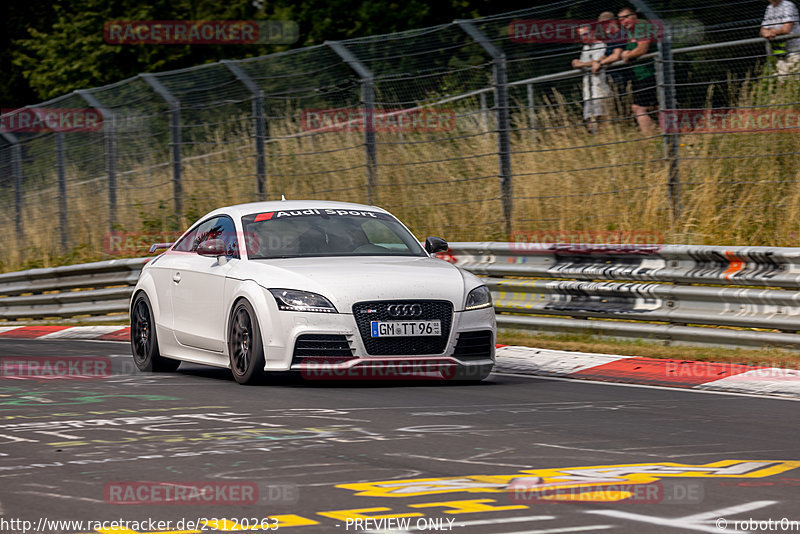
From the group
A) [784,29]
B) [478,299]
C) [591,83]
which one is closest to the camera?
[478,299]

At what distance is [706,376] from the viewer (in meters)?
10.3

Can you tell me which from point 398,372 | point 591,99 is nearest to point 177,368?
point 398,372

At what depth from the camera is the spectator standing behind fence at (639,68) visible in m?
14.4

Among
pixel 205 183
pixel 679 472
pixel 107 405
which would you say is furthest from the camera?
pixel 205 183

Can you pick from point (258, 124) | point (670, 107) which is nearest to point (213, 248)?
point (670, 107)

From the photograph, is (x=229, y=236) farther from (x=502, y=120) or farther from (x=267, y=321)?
(x=502, y=120)

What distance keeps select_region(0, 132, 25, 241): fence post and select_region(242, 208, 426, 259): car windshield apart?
47.7 feet

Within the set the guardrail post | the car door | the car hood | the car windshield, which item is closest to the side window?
the car door

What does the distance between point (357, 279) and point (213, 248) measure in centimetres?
146

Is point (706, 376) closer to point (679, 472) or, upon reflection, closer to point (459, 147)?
point (679, 472)

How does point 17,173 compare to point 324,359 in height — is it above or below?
above

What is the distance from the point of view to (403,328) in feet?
31.8

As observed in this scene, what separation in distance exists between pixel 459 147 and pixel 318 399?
8.84 meters

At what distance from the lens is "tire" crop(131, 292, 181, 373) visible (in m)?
11.6
